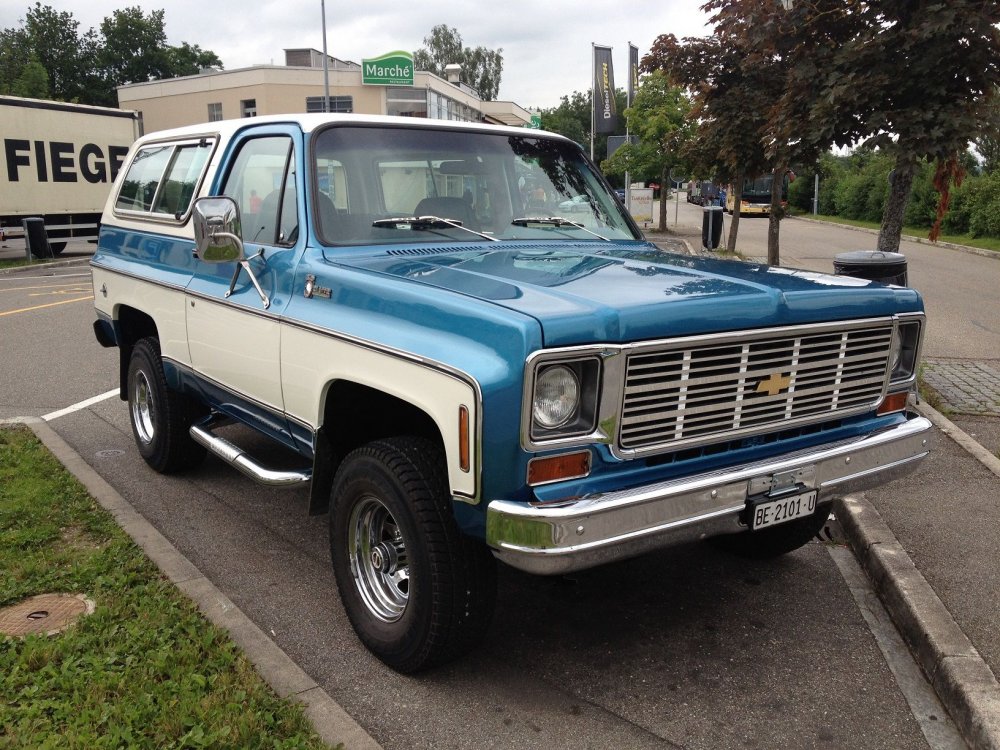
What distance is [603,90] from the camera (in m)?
38.5

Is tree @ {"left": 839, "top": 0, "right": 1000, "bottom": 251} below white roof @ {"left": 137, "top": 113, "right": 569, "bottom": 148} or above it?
above

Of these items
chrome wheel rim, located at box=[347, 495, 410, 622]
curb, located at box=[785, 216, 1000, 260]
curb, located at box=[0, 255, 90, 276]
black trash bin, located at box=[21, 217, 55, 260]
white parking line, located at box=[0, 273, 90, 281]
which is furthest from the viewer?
curb, located at box=[785, 216, 1000, 260]

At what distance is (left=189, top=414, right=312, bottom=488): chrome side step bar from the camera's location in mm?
4090

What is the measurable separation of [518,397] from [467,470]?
1.00 ft

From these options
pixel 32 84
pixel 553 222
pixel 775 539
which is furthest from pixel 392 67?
pixel 775 539

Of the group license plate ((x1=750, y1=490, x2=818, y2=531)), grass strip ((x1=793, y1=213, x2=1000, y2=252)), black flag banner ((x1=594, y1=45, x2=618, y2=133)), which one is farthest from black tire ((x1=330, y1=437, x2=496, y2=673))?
black flag banner ((x1=594, y1=45, x2=618, y2=133))

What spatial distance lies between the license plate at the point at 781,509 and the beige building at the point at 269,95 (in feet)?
161

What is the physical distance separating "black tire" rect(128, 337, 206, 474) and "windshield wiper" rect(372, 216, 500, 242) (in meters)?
2.08

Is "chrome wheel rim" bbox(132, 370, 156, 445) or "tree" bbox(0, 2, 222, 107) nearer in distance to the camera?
"chrome wheel rim" bbox(132, 370, 156, 445)

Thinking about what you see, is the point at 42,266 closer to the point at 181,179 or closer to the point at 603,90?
the point at 181,179

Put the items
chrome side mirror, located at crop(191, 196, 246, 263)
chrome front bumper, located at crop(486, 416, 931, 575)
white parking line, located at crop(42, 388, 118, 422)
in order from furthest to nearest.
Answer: white parking line, located at crop(42, 388, 118, 422), chrome side mirror, located at crop(191, 196, 246, 263), chrome front bumper, located at crop(486, 416, 931, 575)

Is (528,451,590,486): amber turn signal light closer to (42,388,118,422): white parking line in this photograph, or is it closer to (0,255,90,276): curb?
(42,388,118,422): white parking line

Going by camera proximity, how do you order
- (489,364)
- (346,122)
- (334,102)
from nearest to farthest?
(489,364), (346,122), (334,102)

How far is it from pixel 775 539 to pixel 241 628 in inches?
102
